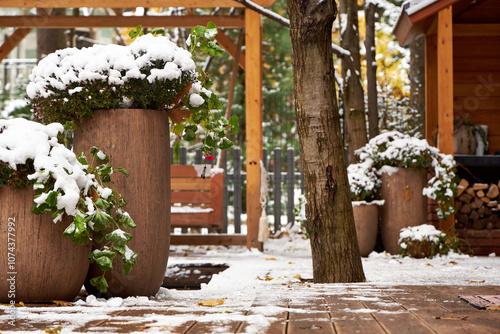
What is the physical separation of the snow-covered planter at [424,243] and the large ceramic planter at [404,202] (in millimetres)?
241

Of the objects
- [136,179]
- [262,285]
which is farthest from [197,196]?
[136,179]

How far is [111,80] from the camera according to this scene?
2.86 meters

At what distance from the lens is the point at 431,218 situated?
22.3 ft

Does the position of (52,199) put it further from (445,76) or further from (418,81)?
(418,81)

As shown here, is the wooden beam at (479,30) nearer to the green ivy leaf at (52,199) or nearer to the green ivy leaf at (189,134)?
the green ivy leaf at (189,134)

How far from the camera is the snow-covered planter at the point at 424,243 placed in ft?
19.8

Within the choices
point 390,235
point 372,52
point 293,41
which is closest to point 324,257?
point 293,41

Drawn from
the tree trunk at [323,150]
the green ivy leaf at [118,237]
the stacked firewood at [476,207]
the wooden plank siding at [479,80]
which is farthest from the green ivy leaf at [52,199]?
the wooden plank siding at [479,80]

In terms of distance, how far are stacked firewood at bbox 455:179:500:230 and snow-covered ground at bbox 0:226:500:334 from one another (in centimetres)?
54

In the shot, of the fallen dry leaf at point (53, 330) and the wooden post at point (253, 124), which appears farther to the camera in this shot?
the wooden post at point (253, 124)

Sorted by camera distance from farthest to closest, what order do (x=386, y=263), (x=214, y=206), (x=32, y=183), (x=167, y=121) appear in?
1. (x=214, y=206)
2. (x=386, y=263)
3. (x=167, y=121)
4. (x=32, y=183)

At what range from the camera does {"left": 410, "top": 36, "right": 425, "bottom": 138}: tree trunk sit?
10.6m

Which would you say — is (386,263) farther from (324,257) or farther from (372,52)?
(372,52)

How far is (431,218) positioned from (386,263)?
4.88ft
